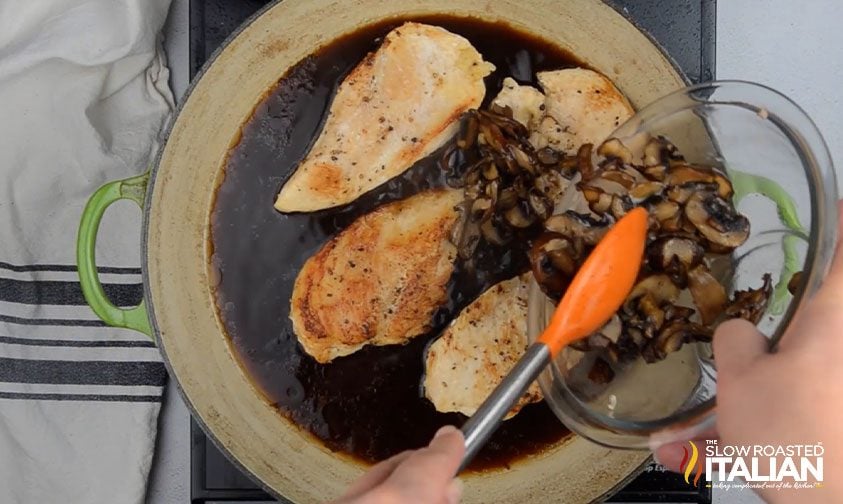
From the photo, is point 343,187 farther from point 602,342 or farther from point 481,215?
point 602,342

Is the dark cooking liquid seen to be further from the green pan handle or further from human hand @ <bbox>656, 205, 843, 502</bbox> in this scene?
human hand @ <bbox>656, 205, 843, 502</bbox>

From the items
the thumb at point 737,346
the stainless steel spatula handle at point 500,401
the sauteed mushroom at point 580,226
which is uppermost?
the thumb at point 737,346

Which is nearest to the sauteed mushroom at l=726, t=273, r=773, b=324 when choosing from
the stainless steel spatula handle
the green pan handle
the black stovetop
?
the stainless steel spatula handle

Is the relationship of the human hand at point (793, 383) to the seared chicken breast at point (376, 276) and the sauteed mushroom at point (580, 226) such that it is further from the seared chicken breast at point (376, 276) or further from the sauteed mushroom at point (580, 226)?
the seared chicken breast at point (376, 276)

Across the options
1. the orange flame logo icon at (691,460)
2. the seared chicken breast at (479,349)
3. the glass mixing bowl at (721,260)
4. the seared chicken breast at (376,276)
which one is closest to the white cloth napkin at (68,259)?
the seared chicken breast at (376,276)

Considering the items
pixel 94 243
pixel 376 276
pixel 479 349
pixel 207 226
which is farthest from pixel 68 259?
pixel 479 349

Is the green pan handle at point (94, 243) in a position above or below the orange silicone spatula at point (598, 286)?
below
